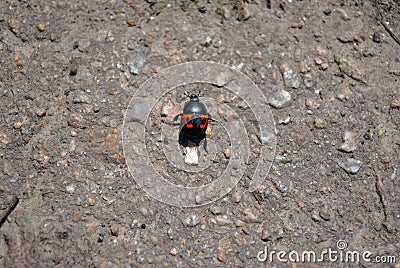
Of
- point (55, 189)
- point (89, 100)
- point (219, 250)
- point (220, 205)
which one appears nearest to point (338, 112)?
point (220, 205)

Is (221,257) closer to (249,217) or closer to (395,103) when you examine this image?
(249,217)

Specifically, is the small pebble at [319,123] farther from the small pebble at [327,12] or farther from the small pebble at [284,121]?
the small pebble at [327,12]

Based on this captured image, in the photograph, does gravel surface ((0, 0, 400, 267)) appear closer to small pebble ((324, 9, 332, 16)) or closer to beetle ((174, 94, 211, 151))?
small pebble ((324, 9, 332, 16))

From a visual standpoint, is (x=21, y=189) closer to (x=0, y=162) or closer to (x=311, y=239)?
(x=0, y=162)

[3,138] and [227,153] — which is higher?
[3,138]

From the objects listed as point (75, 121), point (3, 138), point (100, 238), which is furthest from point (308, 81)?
point (3, 138)

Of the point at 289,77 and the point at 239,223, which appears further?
the point at 289,77
